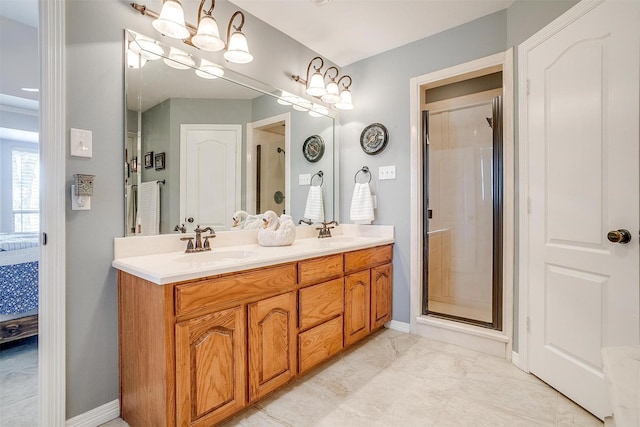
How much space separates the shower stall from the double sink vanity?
4.44 feet

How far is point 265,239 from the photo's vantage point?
1994 millimetres

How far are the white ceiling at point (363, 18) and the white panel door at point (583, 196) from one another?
0.62m

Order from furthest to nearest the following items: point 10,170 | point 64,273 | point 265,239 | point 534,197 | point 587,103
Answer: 1. point 10,170
2. point 265,239
3. point 534,197
4. point 587,103
5. point 64,273

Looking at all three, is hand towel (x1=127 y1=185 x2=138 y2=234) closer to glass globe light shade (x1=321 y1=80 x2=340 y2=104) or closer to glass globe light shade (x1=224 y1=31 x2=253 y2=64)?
glass globe light shade (x1=224 y1=31 x2=253 y2=64)

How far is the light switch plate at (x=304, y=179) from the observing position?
2510 mm

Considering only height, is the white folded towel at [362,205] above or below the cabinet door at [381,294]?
above

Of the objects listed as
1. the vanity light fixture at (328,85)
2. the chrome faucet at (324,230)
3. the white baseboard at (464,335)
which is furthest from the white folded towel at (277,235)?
the white baseboard at (464,335)

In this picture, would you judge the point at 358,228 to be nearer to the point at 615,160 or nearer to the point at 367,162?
the point at 367,162

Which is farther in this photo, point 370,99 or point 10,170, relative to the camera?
point 10,170

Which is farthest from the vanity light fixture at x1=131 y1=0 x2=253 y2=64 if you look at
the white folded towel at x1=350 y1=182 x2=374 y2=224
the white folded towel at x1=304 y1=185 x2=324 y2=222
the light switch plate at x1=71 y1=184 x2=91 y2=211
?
the white folded towel at x1=350 y1=182 x2=374 y2=224

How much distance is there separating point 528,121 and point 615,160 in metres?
0.58

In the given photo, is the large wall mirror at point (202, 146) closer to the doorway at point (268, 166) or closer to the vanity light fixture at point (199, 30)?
the doorway at point (268, 166)

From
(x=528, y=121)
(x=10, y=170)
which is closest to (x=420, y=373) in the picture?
(x=528, y=121)

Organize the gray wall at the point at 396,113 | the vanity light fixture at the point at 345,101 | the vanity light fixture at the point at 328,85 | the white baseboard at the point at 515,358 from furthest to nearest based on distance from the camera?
the vanity light fixture at the point at 345,101 → the vanity light fixture at the point at 328,85 → the gray wall at the point at 396,113 → the white baseboard at the point at 515,358
